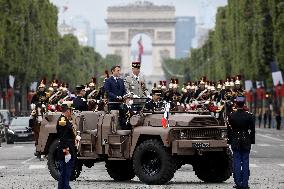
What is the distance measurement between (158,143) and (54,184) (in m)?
2.52

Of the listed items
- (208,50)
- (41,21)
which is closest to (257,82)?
(41,21)

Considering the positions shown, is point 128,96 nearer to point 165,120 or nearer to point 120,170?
point 165,120

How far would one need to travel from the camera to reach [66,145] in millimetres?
21781

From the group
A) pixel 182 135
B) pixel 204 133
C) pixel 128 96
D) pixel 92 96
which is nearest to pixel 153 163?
pixel 182 135

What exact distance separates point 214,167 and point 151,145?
2.01 metres

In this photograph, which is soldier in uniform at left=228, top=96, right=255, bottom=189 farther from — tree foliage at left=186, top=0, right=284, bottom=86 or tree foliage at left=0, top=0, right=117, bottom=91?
tree foliage at left=0, top=0, right=117, bottom=91

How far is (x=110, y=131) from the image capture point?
26969 millimetres

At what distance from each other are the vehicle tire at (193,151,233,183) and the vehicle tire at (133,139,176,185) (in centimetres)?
120

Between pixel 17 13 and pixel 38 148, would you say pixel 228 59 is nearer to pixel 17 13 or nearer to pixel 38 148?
pixel 17 13

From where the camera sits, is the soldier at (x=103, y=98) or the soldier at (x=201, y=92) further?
the soldier at (x=201, y=92)

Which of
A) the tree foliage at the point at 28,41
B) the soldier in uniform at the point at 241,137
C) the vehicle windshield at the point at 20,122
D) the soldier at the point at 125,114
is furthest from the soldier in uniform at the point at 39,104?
the tree foliage at the point at 28,41

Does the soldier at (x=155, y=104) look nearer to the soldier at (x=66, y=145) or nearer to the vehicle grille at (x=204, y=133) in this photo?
the vehicle grille at (x=204, y=133)

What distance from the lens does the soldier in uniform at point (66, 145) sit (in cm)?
2178

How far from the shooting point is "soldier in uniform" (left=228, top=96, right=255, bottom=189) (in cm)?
2470
